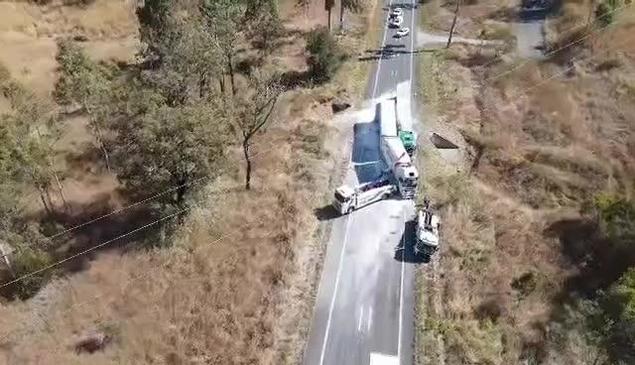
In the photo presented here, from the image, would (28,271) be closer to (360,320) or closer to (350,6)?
(360,320)

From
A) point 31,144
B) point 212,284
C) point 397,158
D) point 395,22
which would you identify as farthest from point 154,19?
point 395,22

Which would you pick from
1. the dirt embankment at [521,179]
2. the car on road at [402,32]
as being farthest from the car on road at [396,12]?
the dirt embankment at [521,179]

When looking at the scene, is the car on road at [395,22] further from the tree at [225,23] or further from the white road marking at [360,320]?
the white road marking at [360,320]

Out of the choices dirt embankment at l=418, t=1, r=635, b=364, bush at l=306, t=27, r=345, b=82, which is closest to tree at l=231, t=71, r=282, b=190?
bush at l=306, t=27, r=345, b=82

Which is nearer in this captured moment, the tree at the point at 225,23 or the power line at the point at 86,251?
the power line at the point at 86,251

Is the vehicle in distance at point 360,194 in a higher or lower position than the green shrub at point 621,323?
higher

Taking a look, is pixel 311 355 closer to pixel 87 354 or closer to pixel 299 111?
pixel 87 354
